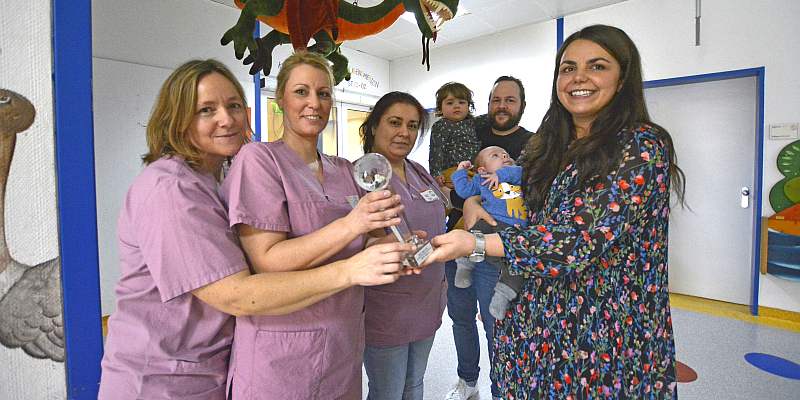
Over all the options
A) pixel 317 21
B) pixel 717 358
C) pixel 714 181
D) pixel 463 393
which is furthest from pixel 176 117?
pixel 714 181

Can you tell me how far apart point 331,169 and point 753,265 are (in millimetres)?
4461

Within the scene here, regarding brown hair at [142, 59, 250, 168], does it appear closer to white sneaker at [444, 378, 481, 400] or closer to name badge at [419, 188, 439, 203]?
name badge at [419, 188, 439, 203]

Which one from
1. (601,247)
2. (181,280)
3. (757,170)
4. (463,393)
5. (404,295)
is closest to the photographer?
(181,280)

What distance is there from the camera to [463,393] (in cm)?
238

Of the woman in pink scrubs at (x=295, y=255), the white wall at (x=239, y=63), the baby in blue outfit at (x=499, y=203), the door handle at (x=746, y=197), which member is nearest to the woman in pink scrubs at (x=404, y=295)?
the baby in blue outfit at (x=499, y=203)

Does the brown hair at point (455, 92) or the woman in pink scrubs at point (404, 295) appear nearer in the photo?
the woman in pink scrubs at point (404, 295)

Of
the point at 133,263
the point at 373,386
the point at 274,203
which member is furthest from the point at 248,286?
the point at 373,386

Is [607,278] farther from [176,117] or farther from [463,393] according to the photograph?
[463,393]

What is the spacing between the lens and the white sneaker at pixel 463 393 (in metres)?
2.38

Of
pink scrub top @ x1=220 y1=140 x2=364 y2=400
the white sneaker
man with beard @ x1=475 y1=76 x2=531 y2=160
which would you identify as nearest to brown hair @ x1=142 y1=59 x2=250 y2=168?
pink scrub top @ x1=220 y1=140 x2=364 y2=400

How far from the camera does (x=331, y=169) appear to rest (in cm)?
131

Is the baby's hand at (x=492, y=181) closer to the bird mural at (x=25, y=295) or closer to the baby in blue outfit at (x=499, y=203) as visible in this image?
the baby in blue outfit at (x=499, y=203)

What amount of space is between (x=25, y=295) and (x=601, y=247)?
5.59 feet

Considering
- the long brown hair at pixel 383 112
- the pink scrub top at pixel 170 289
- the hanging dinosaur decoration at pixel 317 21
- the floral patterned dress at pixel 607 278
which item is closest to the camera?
the pink scrub top at pixel 170 289
